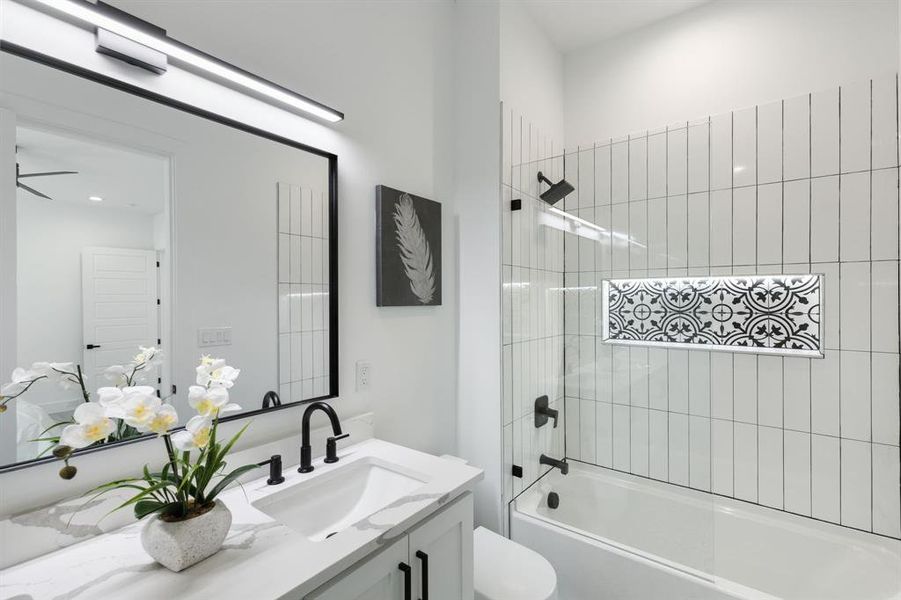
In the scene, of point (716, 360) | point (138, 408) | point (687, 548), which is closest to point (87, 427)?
point (138, 408)

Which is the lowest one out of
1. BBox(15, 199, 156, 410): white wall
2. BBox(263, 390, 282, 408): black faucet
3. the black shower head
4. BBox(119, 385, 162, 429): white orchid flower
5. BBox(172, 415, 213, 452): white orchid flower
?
BBox(263, 390, 282, 408): black faucet

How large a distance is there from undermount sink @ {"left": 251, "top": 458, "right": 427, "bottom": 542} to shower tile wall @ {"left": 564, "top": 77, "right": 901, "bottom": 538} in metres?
1.24

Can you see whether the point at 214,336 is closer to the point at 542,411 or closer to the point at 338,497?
the point at 338,497

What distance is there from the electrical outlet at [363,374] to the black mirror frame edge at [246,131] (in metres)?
0.12

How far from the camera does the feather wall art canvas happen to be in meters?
1.66

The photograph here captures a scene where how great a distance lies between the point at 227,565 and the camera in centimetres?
79

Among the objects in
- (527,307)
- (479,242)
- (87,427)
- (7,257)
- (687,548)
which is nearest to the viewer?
(87,427)

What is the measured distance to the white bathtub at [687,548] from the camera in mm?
1621

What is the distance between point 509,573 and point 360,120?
1854 millimetres

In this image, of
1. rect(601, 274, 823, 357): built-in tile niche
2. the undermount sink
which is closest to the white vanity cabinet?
the undermount sink

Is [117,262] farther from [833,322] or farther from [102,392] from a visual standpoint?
[833,322]

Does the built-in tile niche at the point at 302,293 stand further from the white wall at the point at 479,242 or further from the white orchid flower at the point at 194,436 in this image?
the white wall at the point at 479,242

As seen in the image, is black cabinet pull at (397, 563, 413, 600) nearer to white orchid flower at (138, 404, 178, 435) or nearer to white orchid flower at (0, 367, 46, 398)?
white orchid flower at (138, 404, 178, 435)

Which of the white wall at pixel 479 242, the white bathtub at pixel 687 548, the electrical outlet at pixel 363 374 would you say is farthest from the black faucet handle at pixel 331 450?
the white bathtub at pixel 687 548
